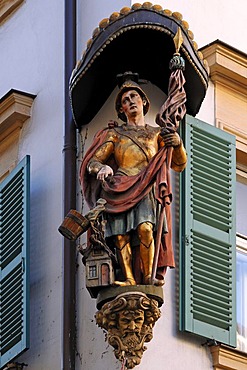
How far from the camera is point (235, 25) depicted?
1456 cm

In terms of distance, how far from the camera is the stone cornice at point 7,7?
1552 cm

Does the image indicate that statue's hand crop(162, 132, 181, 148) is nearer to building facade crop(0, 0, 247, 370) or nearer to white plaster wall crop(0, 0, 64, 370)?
building facade crop(0, 0, 247, 370)

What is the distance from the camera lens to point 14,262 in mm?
13891

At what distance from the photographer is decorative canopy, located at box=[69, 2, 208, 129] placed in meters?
13.2

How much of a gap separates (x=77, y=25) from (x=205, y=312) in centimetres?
227

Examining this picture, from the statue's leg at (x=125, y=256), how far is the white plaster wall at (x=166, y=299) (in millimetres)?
452

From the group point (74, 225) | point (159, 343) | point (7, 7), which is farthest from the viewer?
point (7, 7)

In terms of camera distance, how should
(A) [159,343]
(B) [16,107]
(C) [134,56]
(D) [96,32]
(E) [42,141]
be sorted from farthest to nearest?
(B) [16,107] < (E) [42,141] < (C) [134,56] < (D) [96,32] < (A) [159,343]

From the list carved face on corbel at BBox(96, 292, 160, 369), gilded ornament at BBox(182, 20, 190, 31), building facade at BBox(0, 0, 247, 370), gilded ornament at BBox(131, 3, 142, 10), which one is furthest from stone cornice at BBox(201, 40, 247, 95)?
carved face on corbel at BBox(96, 292, 160, 369)

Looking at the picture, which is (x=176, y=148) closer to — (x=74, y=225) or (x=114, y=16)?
(x=74, y=225)

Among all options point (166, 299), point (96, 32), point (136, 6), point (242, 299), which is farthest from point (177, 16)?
point (242, 299)

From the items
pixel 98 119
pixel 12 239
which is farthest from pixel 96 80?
pixel 12 239

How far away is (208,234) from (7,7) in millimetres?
3004

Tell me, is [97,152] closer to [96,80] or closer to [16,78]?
[96,80]
